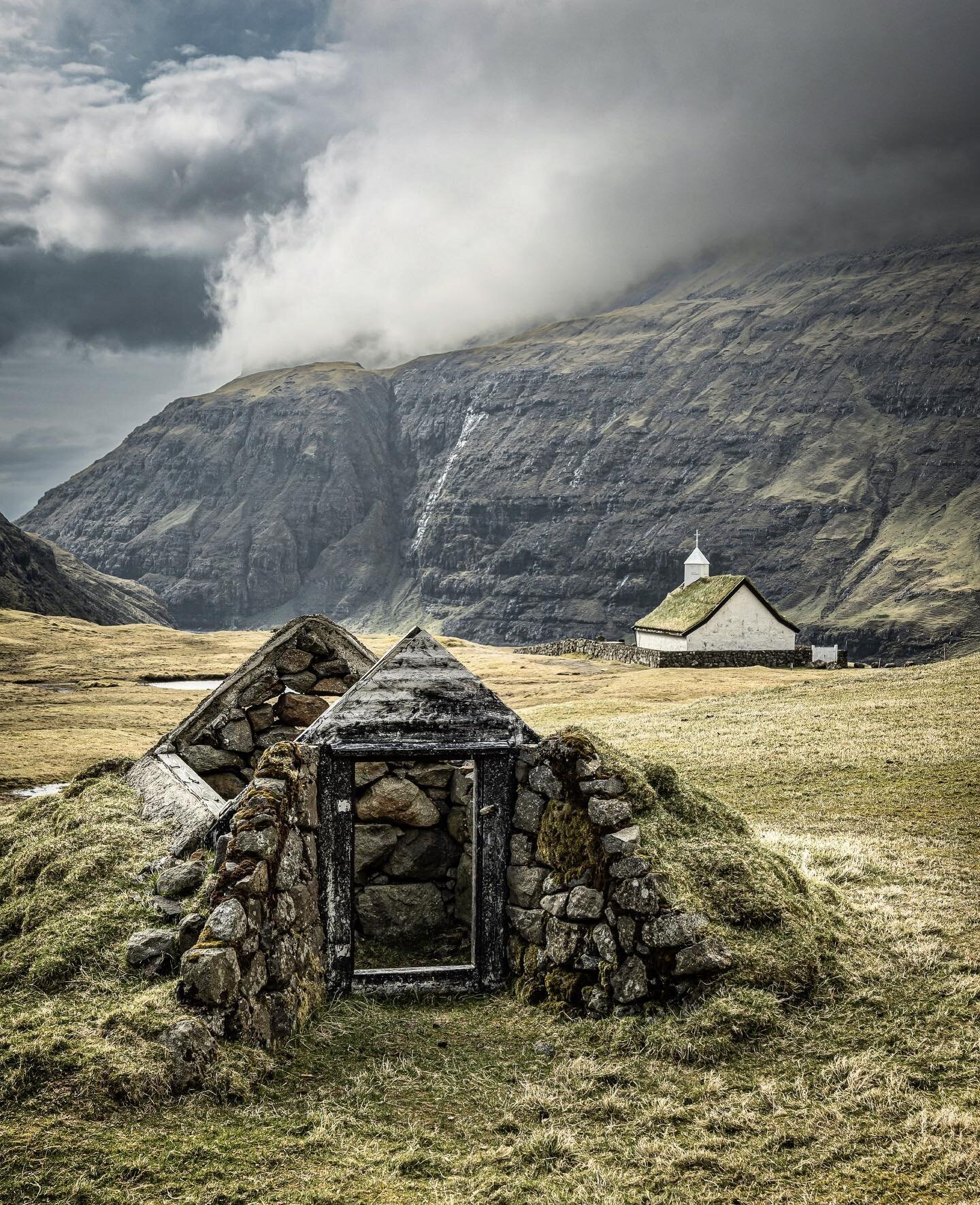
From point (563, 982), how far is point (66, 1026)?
357cm

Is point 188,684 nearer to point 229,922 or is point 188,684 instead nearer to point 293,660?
point 293,660

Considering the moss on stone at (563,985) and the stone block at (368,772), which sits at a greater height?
the stone block at (368,772)

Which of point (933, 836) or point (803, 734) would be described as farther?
point (803, 734)

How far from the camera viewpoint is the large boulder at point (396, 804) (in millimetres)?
8859

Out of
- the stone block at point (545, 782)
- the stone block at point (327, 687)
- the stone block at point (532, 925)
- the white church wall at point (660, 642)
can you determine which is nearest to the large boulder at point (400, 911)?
the stone block at point (532, 925)

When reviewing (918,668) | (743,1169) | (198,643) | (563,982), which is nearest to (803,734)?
(918,668)

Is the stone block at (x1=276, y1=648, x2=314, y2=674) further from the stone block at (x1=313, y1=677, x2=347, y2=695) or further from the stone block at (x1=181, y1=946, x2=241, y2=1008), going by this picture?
the stone block at (x1=181, y1=946, x2=241, y2=1008)

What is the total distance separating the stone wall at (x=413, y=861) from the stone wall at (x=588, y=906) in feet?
3.53

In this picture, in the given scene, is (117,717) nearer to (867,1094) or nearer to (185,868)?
(185,868)

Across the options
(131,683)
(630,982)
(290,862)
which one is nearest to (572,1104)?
(630,982)

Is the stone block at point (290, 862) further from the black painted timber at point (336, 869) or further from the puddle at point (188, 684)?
the puddle at point (188, 684)

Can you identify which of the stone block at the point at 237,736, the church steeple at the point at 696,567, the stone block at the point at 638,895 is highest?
the church steeple at the point at 696,567

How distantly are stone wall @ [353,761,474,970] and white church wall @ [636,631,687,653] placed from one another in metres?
49.4

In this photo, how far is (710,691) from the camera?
1629 inches
